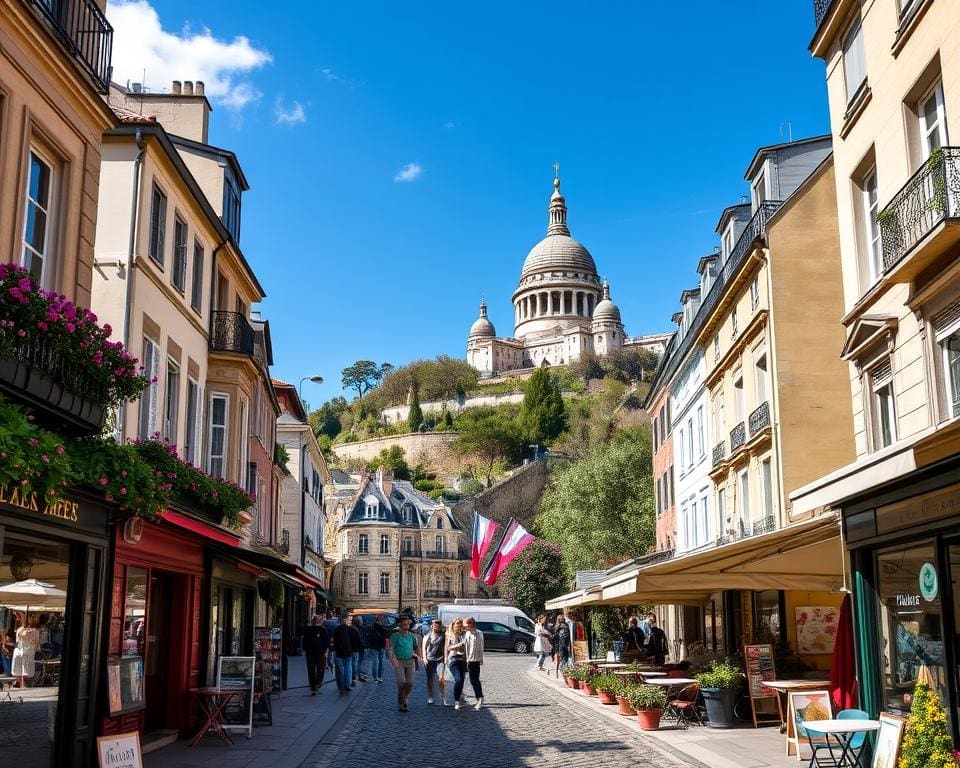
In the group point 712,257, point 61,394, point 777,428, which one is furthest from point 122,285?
point 712,257

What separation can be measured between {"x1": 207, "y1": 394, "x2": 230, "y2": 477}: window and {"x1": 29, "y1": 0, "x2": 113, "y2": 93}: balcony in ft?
33.2

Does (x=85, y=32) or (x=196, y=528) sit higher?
(x=85, y=32)

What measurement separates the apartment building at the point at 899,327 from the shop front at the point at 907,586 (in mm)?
17

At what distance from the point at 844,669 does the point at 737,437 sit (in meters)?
14.7

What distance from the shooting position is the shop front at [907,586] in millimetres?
9242

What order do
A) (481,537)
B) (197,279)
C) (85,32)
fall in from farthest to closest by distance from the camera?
(481,537)
(197,279)
(85,32)

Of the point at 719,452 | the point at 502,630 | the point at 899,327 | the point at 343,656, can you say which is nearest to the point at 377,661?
the point at 343,656

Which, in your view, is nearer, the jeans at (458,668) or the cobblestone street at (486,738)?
the cobblestone street at (486,738)

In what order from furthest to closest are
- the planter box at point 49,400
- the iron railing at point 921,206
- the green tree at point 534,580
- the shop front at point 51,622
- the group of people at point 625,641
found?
the green tree at point 534,580, the group of people at point 625,641, the iron railing at point 921,206, the shop front at point 51,622, the planter box at point 49,400

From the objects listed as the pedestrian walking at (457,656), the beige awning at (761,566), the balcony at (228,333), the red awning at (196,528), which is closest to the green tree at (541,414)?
the balcony at (228,333)

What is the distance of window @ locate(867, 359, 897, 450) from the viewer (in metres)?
14.0

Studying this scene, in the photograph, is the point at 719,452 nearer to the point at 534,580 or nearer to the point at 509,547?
the point at 509,547

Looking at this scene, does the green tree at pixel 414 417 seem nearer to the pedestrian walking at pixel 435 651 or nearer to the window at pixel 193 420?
the pedestrian walking at pixel 435 651

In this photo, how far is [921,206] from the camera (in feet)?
37.9
